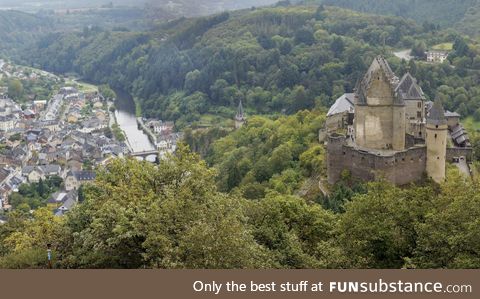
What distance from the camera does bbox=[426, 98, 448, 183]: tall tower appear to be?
78.7 ft

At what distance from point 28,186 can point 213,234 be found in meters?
37.4

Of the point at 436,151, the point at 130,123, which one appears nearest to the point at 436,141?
the point at 436,151

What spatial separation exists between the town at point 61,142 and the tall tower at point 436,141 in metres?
16.7

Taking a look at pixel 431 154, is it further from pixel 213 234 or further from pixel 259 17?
pixel 259 17

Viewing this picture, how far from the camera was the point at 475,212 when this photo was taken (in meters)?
12.9

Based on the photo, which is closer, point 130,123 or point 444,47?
point 444,47

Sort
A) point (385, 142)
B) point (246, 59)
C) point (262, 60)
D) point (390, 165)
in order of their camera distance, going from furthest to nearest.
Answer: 1. point (246, 59)
2. point (262, 60)
3. point (385, 142)
4. point (390, 165)

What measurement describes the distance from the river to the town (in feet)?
2.03

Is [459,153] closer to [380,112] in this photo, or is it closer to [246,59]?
[380,112]

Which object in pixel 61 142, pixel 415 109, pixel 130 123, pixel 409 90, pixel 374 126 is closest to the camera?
pixel 374 126

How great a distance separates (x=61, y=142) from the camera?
61.0m

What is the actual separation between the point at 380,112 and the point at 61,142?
42.1 m

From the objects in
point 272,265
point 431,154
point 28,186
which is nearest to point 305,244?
point 272,265

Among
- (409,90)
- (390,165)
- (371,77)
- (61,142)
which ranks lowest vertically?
(61,142)
